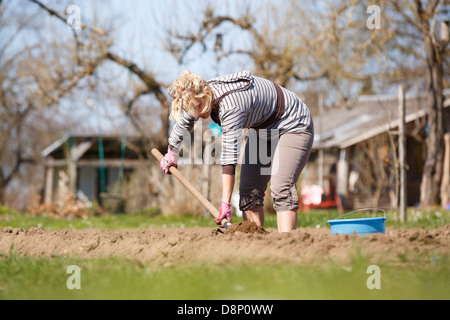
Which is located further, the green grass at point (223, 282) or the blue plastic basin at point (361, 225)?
the blue plastic basin at point (361, 225)

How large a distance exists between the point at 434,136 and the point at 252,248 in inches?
485

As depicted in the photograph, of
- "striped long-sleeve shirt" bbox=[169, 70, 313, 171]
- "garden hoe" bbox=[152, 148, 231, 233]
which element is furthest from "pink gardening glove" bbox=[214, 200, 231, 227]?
"striped long-sleeve shirt" bbox=[169, 70, 313, 171]

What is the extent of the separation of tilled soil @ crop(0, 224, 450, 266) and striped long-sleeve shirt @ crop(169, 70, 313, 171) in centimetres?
63

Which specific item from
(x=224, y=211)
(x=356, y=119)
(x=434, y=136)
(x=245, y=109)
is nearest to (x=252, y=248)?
(x=224, y=211)

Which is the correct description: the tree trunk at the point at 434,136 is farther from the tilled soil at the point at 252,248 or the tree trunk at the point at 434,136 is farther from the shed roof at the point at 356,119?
the tilled soil at the point at 252,248

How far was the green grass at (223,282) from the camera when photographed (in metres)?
2.33

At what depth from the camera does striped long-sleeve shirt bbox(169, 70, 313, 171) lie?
3635 mm

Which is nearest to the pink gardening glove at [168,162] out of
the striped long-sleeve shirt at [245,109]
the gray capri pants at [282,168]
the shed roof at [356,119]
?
the striped long-sleeve shirt at [245,109]

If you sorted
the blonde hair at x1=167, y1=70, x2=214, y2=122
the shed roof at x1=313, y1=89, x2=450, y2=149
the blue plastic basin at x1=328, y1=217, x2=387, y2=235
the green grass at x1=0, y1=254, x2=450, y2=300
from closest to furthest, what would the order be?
the green grass at x1=0, y1=254, x2=450, y2=300, the blonde hair at x1=167, y1=70, x2=214, y2=122, the blue plastic basin at x1=328, y1=217, x2=387, y2=235, the shed roof at x1=313, y1=89, x2=450, y2=149

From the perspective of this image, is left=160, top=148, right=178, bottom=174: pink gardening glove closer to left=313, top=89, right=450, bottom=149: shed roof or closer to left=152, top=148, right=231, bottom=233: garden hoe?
left=152, top=148, right=231, bottom=233: garden hoe

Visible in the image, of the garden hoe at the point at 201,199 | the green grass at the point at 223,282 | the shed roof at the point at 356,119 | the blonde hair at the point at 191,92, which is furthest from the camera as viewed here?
the shed roof at the point at 356,119

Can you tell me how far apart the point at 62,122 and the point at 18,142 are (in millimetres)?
3657

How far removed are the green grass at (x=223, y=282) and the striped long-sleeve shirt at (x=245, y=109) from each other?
3.63 ft

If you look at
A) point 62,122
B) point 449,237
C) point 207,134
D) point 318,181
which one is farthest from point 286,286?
point 62,122
